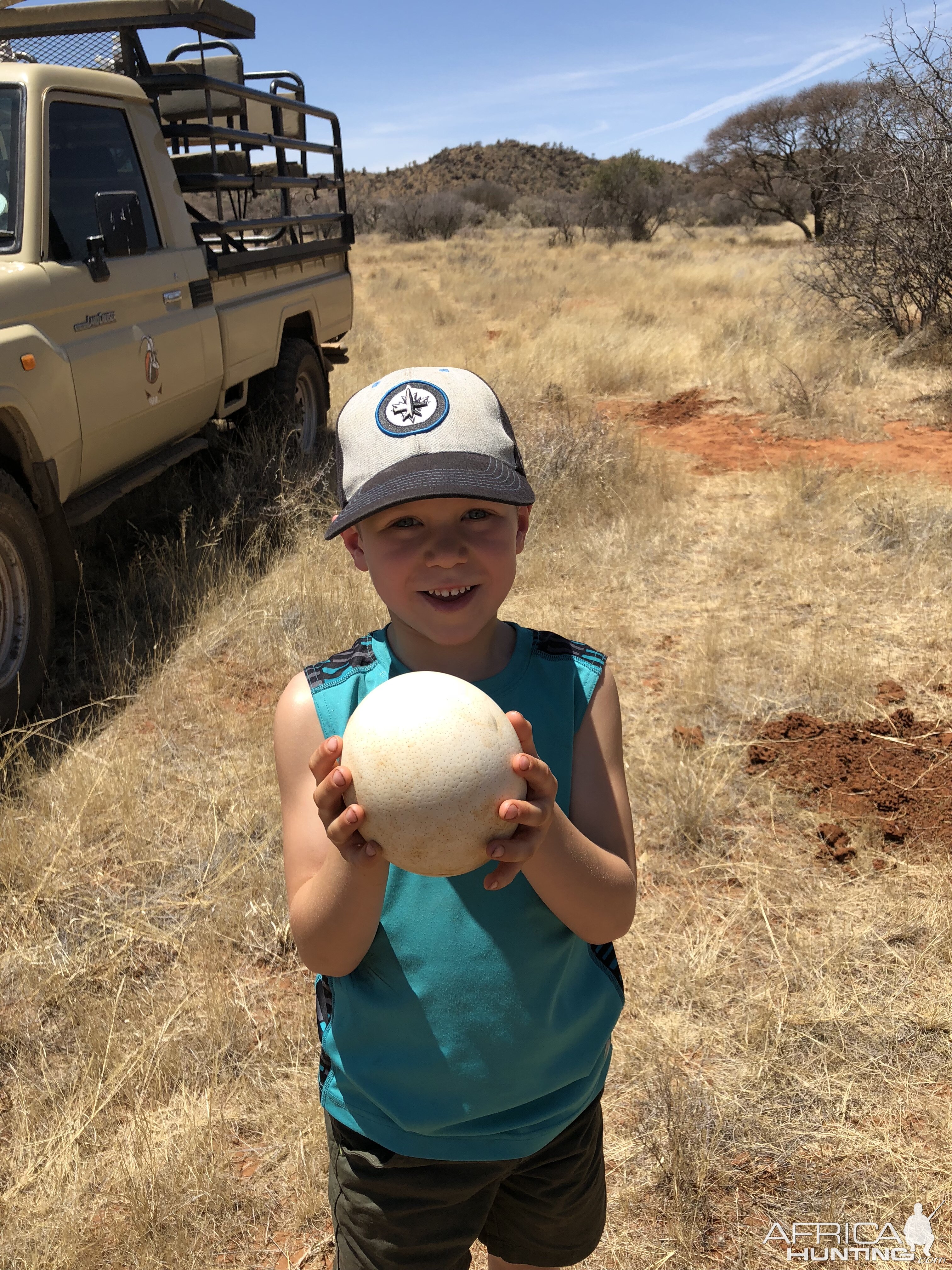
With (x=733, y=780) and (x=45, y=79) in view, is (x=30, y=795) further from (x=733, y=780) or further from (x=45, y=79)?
(x=45, y=79)

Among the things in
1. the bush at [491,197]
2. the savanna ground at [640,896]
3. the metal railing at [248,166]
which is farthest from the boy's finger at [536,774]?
the bush at [491,197]

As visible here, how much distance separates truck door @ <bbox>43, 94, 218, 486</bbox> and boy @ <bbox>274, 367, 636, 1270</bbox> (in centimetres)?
306

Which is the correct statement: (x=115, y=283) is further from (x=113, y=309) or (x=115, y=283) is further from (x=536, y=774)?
(x=536, y=774)

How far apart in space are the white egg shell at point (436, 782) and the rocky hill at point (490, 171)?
65.3 m

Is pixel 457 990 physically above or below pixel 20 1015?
above

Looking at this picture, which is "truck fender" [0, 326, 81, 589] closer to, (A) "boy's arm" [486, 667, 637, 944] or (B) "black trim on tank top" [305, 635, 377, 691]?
(B) "black trim on tank top" [305, 635, 377, 691]

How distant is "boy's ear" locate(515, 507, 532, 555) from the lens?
4.75 feet

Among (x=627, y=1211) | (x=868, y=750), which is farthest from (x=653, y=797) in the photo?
(x=627, y=1211)

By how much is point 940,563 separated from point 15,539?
4631 mm

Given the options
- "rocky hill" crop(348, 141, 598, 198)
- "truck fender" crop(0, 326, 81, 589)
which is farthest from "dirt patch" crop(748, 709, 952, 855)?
"rocky hill" crop(348, 141, 598, 198)

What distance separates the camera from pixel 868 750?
3697 mm

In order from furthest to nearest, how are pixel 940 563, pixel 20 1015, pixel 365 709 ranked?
pixel 940 563 → pixel 20 1015 → pixel 365 709

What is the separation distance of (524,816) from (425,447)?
1.86 feet

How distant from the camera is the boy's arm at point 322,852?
113 centimetres
